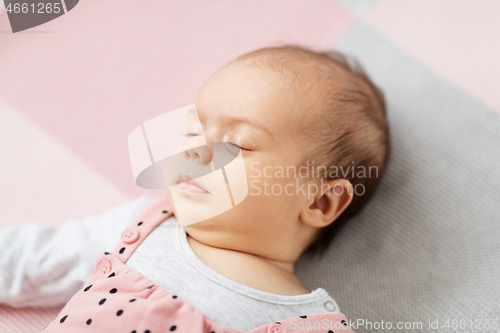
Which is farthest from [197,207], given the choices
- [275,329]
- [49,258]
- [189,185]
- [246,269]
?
[49,258]

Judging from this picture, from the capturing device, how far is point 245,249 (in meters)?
0.77

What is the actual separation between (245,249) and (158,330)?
0.23m

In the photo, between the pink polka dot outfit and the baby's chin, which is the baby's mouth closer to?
the baby's chin

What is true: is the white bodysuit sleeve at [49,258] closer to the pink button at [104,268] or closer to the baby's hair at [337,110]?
the pink button at [104,268]

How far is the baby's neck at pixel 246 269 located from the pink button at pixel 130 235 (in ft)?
0.37

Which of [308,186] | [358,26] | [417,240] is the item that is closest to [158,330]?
[308,186]

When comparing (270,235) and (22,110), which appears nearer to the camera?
(270,235)

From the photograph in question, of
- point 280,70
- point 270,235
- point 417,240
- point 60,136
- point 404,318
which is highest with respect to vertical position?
point 280,70

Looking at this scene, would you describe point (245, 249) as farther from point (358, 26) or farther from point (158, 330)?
point (358, 26)

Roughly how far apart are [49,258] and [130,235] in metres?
0.21

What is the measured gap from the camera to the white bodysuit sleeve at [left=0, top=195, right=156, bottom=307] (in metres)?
0.80

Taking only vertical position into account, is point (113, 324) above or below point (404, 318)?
above

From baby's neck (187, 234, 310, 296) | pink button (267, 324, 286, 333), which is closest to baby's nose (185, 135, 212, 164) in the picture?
baby's neck (187, 234, 310, 296)

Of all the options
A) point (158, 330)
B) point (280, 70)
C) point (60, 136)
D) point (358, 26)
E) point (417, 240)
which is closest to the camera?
point (158, 330)
